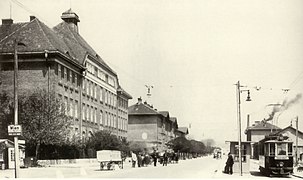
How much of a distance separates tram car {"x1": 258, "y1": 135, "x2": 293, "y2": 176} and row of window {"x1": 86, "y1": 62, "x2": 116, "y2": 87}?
30.4 meters

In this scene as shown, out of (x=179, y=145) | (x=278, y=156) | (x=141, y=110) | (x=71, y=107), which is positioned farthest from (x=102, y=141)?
(x=141, y=110)

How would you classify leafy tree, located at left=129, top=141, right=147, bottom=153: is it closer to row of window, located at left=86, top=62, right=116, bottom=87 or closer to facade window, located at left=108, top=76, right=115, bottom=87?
facade window, located at left=108, top=76, right=115, bottom=87

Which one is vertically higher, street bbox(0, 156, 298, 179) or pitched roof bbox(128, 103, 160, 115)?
pitched roof bbox(128, 103, 160, 115)

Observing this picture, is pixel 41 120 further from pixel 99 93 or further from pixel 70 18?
pixel 70 18

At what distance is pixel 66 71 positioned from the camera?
47562 millimetres

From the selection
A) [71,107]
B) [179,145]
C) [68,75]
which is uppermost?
[68,75]

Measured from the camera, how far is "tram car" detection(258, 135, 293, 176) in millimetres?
27766

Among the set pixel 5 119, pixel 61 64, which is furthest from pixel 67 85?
pixel 5 119

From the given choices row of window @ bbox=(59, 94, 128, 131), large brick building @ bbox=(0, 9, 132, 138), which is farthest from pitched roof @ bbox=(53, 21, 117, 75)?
row of window @ bbox=(59, 94, 128, 131)

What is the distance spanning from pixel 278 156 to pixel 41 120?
Answer: 62.4ft

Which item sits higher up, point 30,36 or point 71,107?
point 30,36

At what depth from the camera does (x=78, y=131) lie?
50.8 metres

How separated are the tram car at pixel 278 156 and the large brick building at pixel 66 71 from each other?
21.3 metres

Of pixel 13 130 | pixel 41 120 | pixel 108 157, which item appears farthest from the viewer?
pixel 41 120
